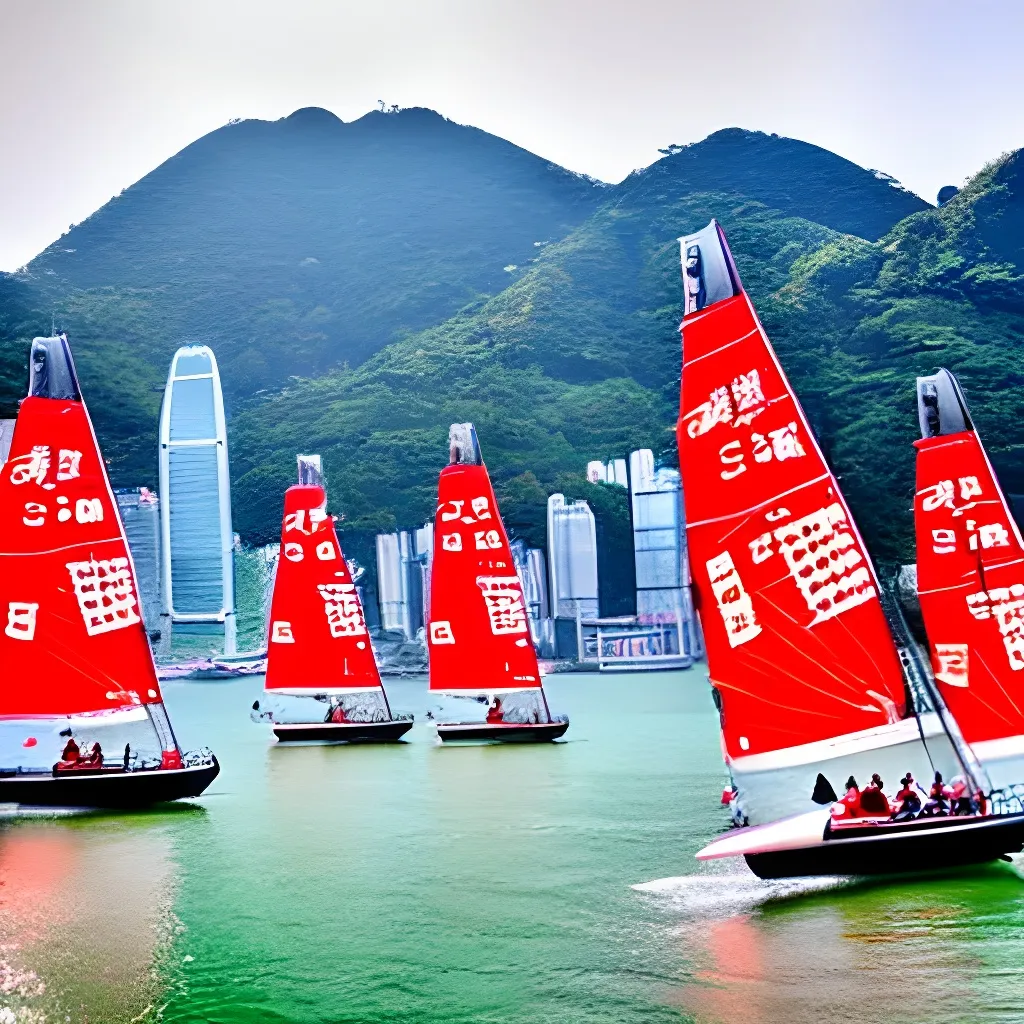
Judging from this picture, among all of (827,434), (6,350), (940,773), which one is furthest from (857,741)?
(6,350)

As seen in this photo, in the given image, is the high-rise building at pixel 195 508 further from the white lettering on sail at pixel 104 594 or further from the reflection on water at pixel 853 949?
the reflection on water at pixel 853 949

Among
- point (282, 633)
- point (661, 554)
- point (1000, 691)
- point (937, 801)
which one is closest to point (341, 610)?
point (282, 633)

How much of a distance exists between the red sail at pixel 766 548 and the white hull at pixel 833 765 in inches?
4.5

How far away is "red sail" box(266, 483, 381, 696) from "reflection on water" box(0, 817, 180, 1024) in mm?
11616

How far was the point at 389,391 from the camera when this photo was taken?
100250 millimetres

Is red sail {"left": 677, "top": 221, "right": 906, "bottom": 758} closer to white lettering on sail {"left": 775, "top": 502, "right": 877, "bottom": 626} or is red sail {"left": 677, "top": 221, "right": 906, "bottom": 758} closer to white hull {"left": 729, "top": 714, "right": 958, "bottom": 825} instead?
white lettering on sail {"left": 775, "top": 502, "right": 877, "bottom": 626}

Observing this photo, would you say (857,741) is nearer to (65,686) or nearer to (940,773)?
(940,773)

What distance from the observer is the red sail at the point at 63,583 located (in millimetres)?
21109

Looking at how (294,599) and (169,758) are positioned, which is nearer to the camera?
(169,758)

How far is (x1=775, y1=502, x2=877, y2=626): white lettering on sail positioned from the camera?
13539 millimetres

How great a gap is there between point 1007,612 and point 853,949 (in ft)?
16.2

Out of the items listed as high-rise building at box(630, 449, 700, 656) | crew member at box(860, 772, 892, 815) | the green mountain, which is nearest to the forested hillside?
the green mountain

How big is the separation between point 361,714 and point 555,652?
3815 cm

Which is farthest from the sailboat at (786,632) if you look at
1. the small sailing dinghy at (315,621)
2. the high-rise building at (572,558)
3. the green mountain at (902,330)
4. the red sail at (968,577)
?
the high-rise building at (572,558)
